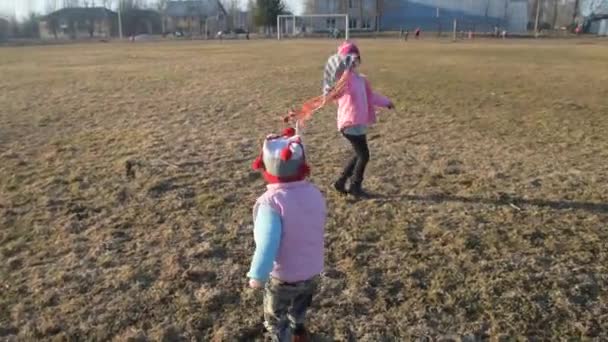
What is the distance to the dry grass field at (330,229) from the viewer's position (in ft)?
10.8

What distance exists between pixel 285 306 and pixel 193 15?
10487cm

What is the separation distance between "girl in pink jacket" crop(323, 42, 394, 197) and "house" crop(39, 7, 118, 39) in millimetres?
98379

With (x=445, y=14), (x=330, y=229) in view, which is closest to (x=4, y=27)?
(x=445, y=14)

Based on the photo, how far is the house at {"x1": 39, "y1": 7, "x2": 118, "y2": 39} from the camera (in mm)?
96000

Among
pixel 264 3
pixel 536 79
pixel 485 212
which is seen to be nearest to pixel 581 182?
pixel 485 212

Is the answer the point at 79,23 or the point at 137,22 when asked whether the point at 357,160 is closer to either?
the point at 137,22

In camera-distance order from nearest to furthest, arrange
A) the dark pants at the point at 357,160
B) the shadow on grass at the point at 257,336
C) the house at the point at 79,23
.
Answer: the shadow on grass at the point at 257,336 < the dark pants at the point at 357,160 < the house at the point at 79,23

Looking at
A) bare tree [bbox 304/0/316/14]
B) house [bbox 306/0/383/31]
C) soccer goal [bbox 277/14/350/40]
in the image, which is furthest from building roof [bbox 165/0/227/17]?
soccer goal [bbox 277/14/350/40]

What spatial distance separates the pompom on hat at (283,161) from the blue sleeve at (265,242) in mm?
170

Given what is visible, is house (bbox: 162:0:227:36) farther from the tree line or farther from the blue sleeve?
the blue sleeve

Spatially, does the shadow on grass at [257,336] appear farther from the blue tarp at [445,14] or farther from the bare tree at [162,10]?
the bare tree at [162,10]

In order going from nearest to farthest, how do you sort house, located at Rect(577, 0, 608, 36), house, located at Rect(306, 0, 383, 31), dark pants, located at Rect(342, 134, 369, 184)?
dark pants, located at Rect(342, 134, 369, 184) < house, located at Rect(577, 0, 608, 36) < house, located at Rect(306, 0, 383, 31)

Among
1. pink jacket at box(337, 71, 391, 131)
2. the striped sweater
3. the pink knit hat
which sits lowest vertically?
pink jacket at box(337, 71, 391, 131)

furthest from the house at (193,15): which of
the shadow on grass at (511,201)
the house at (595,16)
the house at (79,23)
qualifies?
the shadow on grass at (511,201)
